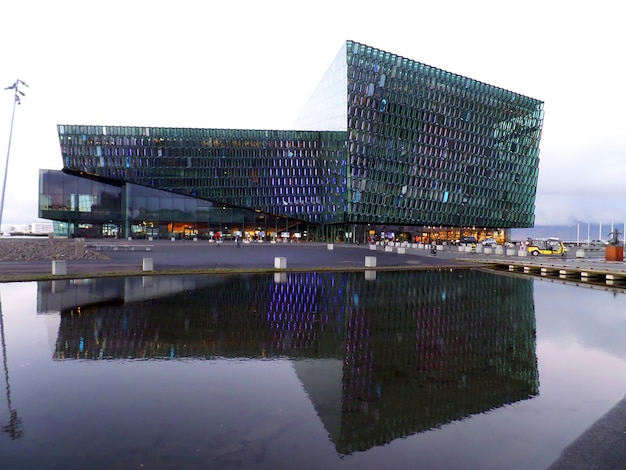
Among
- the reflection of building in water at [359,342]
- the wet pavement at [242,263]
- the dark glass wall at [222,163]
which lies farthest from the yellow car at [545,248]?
the dark glass wall at [222,163]

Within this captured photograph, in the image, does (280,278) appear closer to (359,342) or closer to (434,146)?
(359,342)

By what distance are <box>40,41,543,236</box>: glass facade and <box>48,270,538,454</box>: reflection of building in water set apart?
62422 millimetres

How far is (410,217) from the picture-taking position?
84.9 m

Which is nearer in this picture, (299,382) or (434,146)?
(299,382)

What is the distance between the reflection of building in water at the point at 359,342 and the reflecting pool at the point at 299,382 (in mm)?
49

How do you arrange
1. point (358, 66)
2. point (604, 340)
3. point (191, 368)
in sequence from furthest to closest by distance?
point (358, 66) < point (604, 340) < point (191, 368)

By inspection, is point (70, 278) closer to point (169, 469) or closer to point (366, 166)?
point (169, 469)

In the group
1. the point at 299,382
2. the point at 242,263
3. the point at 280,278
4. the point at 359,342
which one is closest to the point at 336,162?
the point at 242,263

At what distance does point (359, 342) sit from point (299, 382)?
3.16m

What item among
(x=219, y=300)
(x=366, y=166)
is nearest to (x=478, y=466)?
(x=219, y=300)

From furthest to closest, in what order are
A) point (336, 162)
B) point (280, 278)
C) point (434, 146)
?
1. point (434, 146)
2. point (336, 162)
3. point (280, 278)

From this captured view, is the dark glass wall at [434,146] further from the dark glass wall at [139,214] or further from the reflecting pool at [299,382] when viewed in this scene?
the reflecting pool at [299,382]

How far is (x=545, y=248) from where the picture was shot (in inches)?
2058

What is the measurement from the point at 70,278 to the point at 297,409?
Answer: 2057 centimetres
